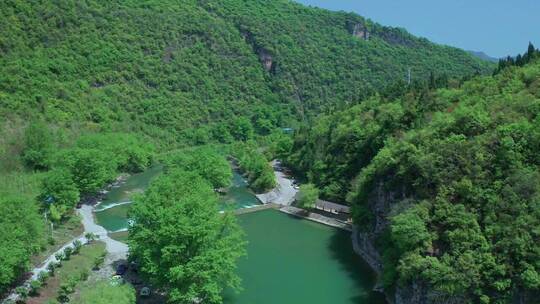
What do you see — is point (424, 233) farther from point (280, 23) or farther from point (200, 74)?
point (280, 23)

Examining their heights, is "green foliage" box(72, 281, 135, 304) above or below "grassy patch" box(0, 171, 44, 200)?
below

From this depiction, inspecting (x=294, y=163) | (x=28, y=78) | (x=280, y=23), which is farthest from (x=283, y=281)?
(x=280, y=23)

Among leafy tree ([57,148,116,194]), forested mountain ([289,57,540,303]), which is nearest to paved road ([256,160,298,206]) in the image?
forested mountain ([289,57,540,303])

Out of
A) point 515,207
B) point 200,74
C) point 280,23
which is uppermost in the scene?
point 280,23

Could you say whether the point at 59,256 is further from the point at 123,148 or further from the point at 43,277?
the point at 123,148

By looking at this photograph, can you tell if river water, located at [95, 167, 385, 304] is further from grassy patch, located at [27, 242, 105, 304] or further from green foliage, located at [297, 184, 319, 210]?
grassy patch, located at [27, 242, 105, 304]

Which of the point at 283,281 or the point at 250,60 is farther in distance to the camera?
the point at 250,60

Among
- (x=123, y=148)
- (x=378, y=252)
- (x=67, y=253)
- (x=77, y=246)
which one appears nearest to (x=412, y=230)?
(x=378, y=252)
